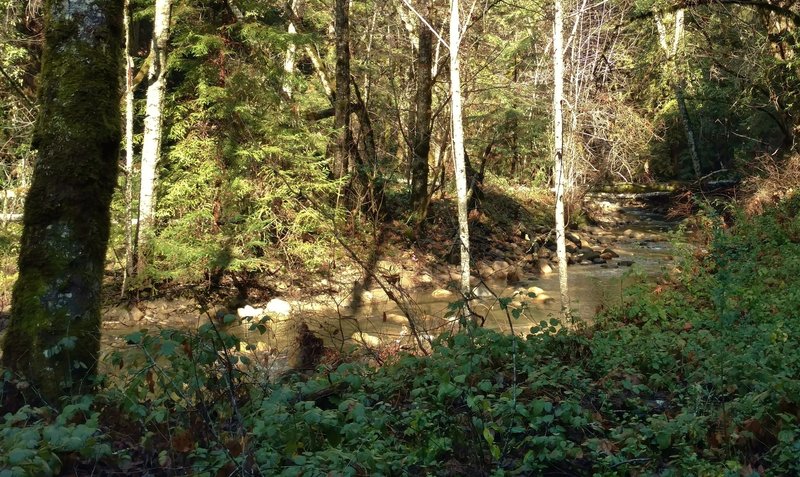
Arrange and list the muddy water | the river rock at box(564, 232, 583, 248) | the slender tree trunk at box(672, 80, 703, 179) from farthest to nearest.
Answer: the slender tree trunk at box(672, 80, 703, 179), the river rock at box(564, 232, 583, 248), the muddy water

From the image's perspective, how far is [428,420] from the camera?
11.9 feet

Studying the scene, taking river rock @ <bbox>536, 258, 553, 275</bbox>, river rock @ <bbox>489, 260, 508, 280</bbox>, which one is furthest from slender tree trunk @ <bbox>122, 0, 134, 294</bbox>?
river rock @ <bbox>536, 258, 553, 275</bbox>

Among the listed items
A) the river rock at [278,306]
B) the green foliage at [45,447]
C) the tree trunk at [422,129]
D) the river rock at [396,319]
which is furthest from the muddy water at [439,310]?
the green foliage at [45,447]

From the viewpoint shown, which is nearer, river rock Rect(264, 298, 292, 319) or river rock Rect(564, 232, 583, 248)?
river rock Rect(264, 298, 292, 319)

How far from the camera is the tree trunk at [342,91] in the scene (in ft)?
53.1

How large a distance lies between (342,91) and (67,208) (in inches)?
502

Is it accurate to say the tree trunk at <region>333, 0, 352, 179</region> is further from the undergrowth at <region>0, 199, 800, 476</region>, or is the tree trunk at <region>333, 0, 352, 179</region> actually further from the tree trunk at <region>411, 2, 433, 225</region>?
the undergrowth at <region>0, 199, 800, 476</region>

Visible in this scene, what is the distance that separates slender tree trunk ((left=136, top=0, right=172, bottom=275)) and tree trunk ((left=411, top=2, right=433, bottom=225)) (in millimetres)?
6268

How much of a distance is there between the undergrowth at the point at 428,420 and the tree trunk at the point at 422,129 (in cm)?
1311

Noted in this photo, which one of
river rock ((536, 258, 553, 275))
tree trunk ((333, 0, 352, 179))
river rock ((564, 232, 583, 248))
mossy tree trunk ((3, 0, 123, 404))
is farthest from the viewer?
river rock ((564, 232, 583, 248))

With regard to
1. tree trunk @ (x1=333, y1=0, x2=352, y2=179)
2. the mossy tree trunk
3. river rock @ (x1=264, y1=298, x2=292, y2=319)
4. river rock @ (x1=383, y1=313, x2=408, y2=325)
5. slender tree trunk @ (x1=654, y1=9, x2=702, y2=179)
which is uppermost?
slender tree trunk @ (x1=654, y1=9, x2=702, y2=179)

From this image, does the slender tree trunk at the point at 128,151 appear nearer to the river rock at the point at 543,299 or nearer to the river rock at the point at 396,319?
the river rock at the point at 396,319

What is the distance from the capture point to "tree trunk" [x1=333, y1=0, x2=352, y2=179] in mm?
16172

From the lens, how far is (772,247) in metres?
10.8
